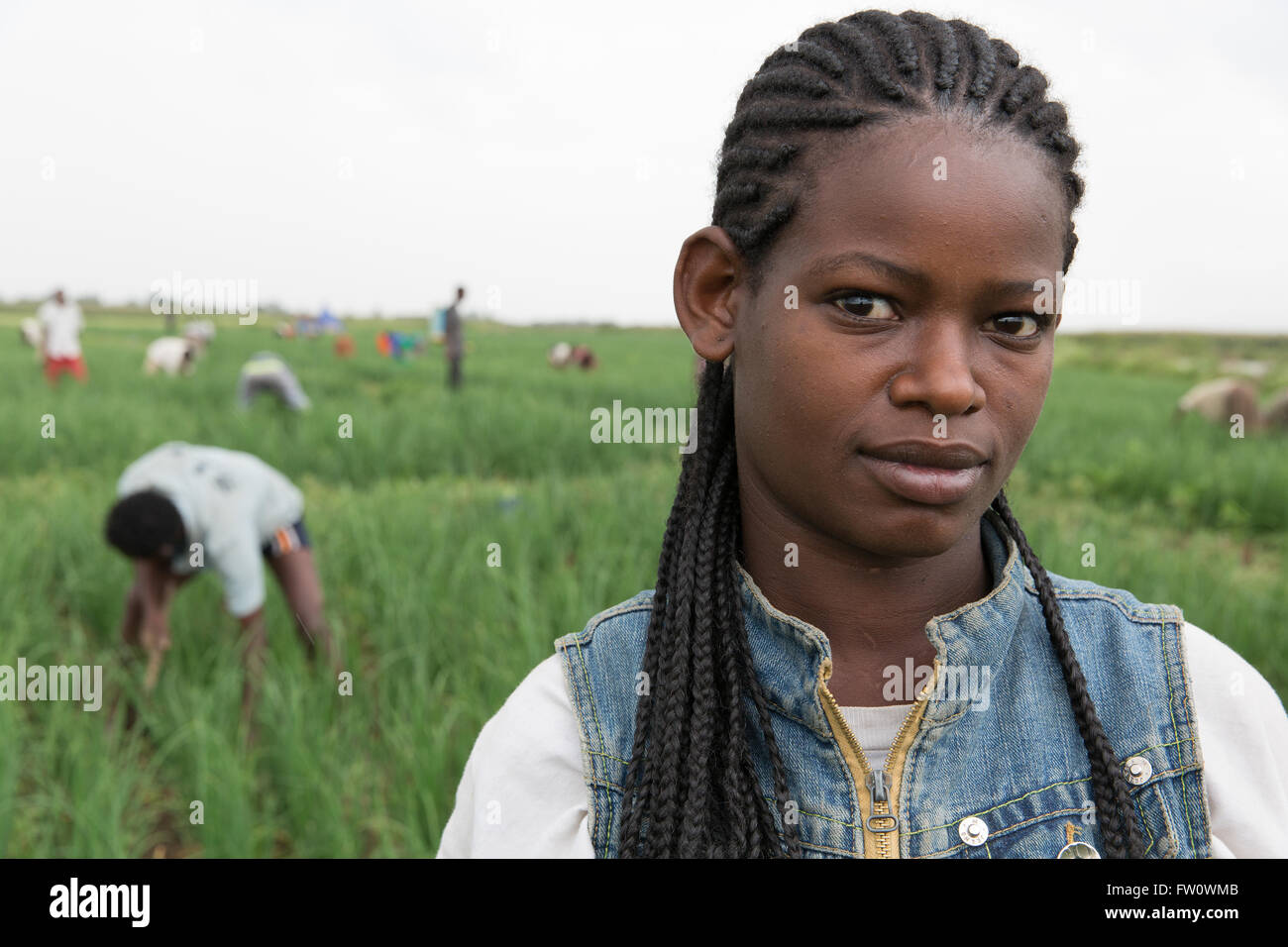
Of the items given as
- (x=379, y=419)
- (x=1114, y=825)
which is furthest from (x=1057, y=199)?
(x=379, y=419)

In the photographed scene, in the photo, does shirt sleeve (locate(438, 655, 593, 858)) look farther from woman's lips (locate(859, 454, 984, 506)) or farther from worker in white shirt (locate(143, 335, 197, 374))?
worker in white shirt (locate(143, 335, 197, 374))

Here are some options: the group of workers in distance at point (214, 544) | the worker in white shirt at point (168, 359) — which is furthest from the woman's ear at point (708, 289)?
the worker in white shirt at point (168, 359)

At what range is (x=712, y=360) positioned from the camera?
3.97 ft

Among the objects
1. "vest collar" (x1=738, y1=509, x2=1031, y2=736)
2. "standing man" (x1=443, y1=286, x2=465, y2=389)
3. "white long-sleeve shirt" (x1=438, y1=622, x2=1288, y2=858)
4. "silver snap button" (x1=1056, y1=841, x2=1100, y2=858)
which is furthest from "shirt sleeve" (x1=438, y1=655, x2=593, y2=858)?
"standing man" (x1=443, y1=286, x2=465, y2=389)

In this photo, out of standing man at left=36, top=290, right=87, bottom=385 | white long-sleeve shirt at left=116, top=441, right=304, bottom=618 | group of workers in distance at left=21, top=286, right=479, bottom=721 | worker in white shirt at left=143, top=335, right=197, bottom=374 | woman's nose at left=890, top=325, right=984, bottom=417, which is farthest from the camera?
worker in white shirt at left=143, top=335, right=197, bottom=374

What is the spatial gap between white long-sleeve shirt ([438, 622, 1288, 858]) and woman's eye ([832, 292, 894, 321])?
16.7 inches

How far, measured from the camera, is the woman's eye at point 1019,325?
99cm

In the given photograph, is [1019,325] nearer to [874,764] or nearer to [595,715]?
[874,764]

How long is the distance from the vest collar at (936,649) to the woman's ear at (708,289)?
0.29m

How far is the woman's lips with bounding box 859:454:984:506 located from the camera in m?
0.96

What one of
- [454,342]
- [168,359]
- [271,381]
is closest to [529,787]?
[271,381]

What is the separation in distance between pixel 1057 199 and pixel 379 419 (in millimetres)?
6472
